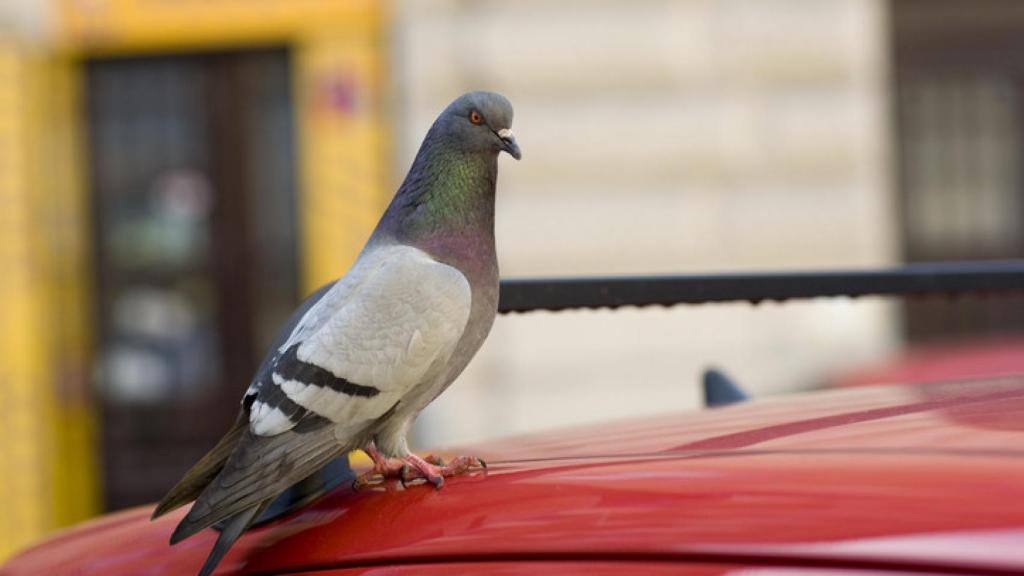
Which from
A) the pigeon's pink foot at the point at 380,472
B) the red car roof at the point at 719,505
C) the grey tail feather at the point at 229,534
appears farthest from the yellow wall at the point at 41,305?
the grey tail feather at the point at 229,534

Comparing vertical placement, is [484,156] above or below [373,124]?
below

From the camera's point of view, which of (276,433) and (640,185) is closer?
(276,433)

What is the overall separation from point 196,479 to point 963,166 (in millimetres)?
8227

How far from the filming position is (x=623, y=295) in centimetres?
202

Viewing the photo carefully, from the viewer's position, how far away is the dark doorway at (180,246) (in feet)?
27.6

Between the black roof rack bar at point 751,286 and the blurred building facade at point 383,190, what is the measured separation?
5023mm

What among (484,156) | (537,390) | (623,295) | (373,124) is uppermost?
(373,124)

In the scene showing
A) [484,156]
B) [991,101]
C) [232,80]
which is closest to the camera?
[484,156]

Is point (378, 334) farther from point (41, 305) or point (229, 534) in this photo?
point (41, 305)

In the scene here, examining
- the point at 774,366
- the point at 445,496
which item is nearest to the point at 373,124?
the point at 774,366

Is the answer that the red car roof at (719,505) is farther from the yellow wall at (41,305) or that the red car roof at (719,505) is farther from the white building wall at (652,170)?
the yellow wall at (41,305)

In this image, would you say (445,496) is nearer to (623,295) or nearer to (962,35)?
(623,295)

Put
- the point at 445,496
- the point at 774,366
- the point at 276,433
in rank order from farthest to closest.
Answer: the point at 774,366 → the point at 276,433 → the point at 445,496

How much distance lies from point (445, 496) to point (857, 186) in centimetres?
671
